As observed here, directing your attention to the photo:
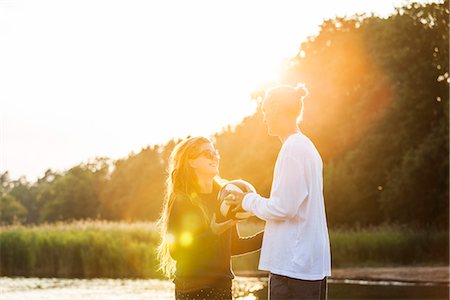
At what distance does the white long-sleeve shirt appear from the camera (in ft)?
12.9

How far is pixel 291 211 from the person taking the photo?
3.91 metres

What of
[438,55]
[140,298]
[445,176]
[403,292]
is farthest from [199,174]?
[438,55]

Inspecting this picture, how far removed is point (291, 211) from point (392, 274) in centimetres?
1850

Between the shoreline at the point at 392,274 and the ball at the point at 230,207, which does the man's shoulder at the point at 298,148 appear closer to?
the ball at the point at 230,207

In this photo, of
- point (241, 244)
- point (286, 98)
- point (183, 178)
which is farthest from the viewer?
point (241, 244)

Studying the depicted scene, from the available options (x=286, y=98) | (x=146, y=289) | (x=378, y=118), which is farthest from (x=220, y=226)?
(x=378, y=118)

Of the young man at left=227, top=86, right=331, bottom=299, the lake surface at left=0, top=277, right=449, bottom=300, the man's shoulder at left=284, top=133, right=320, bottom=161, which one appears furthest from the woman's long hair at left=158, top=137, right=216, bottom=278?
the lake surface at left=0, top=277, right=449, bottom=300

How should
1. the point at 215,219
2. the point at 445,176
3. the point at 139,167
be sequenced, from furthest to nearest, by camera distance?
the point at 139,167 → the point at 445,176 → the point at 215,219

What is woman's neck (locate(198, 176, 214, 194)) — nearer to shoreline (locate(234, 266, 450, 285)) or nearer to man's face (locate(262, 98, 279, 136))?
man's face (locate(262, 98, 279, 136))

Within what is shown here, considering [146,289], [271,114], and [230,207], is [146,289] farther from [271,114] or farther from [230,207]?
[271,114]

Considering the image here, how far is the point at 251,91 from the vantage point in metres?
36.2

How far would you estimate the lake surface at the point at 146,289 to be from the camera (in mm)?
15859

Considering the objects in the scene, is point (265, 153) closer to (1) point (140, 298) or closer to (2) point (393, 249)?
(2) point (393, 249)

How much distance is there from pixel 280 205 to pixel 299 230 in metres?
0.17
